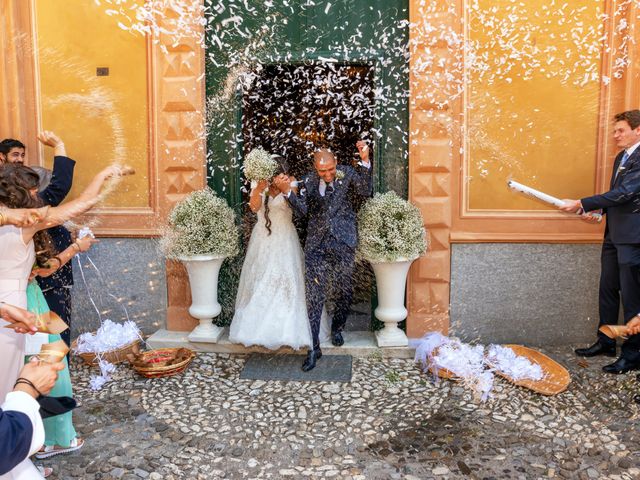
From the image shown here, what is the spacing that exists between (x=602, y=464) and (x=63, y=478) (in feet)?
10.7

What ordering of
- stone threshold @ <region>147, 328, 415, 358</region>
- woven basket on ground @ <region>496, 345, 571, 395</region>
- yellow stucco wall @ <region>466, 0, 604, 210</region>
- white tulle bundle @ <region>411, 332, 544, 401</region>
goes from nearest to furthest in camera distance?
woven basket on ground @ <region>496, 345, 571, 395</region>
white tulle bundle @ <region>411, 332, 544, 401</region>
yellow stucco wall @ <region>466, 0, 604, 210</region>
stone threshold @ <region>147, 328, 415, 358</region>

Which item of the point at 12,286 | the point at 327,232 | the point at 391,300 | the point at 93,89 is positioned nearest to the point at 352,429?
the point at 391,300

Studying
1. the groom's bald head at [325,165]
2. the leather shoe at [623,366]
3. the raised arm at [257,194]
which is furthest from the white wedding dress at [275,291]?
the leather shoe at [623,366]

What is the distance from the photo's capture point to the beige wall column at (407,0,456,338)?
543 cm

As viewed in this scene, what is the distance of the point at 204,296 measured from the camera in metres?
5.66

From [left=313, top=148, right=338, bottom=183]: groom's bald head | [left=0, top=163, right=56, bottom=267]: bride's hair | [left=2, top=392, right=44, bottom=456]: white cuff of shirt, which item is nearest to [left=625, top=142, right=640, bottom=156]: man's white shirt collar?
[left=313, top=148, right=338, bottom=183]: groom's bald head

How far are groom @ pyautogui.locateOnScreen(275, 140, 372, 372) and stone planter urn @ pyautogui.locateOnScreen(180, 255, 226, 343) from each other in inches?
37.5

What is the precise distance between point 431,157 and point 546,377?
2.19 meters

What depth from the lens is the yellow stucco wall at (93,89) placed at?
18.7 feet

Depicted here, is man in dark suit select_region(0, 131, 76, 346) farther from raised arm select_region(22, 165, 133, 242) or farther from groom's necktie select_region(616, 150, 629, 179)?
groom's necktie select_region(616, 150, 629, 179)

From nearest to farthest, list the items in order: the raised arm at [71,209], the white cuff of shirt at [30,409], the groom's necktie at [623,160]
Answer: the white cuff of shirt at [30,409]
the raised arm at [71,209]
the groom's necktie at [623,160]

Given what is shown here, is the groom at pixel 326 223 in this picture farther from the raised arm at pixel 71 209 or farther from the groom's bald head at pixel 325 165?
the raised arm at pixel 71 209

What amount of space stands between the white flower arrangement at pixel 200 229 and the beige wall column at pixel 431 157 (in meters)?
1.80

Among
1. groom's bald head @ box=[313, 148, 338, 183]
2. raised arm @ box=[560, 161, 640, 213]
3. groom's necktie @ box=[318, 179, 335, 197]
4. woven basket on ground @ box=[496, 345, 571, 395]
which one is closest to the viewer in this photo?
woven basket on ground @ box=[496, 345, 571, 395]
